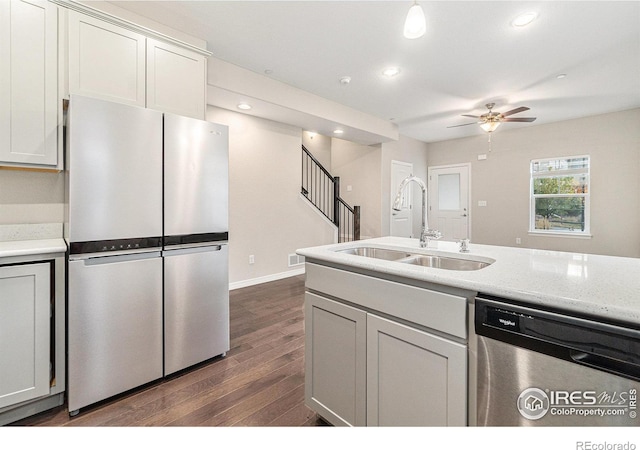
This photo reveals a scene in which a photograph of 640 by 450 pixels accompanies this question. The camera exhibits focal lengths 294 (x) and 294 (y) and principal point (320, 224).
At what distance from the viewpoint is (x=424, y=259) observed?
5.62 ft

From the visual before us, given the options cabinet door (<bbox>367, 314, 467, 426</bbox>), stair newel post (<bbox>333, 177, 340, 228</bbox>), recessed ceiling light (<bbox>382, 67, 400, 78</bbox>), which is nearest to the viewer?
cabinet door (<bbox>367, 314, 467, 426</bbox>)

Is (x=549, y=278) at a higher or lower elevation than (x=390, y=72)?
lower

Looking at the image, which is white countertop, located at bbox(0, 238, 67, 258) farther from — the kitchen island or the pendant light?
Answer: the pendant light

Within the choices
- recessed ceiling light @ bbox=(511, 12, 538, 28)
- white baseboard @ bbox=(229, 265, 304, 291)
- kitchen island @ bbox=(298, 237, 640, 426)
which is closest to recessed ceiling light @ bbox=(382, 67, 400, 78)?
recessed ceiling light @ bbox=(511, 12, 538, 28)

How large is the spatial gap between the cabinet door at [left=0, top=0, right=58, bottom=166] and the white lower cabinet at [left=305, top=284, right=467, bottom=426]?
75.5 inches

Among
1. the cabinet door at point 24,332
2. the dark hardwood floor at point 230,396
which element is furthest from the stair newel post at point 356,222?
the cabinet door at point 24,332

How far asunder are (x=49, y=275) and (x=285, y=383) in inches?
61.5

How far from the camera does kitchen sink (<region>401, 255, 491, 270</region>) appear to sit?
1.53 meters

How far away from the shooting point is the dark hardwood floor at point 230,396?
1.65 metres

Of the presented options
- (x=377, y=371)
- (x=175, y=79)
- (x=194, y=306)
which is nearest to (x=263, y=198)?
(x=175, y=79)

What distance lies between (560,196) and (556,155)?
784 mm

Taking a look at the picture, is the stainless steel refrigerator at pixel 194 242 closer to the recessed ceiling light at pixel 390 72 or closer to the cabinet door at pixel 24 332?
the cabinet door at pixel 24 332

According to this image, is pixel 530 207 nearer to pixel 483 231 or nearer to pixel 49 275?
pixel 483 231

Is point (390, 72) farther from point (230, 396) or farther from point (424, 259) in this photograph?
point (230, 396)
